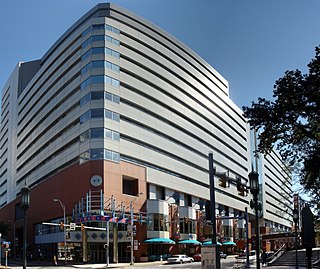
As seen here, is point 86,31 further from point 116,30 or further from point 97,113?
point 97,113

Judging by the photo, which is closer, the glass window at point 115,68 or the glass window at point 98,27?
the glass window at point 115,68

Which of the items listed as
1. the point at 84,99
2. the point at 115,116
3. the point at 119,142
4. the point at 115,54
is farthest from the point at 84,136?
the point at 115,54

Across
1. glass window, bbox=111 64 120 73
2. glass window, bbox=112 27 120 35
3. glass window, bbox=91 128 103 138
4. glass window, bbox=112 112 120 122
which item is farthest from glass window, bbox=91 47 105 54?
glass window, bbox=91 128 103 138

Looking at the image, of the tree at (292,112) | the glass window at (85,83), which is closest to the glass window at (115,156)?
the glass window at (85,83)

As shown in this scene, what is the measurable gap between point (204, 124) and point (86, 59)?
38.7m

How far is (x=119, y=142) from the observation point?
254ft

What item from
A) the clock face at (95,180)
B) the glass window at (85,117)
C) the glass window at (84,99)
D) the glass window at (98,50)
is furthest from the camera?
the glass window at (98,50)

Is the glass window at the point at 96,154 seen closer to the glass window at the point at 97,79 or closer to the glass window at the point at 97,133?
the glass window at the point at 97,133

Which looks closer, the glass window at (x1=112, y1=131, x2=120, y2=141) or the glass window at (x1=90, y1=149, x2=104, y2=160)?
the glass window at (x1=90, y1=149, x2=104, y2=160)

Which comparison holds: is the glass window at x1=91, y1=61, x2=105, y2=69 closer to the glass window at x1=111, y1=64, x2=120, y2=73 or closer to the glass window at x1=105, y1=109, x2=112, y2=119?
the glass window at x1=111, y1=64, x2=120, y2=73

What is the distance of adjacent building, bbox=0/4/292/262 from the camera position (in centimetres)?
7431

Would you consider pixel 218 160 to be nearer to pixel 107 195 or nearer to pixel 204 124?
pixel 204 124

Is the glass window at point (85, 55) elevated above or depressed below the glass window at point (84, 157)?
above

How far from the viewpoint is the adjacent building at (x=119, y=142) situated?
244ft
